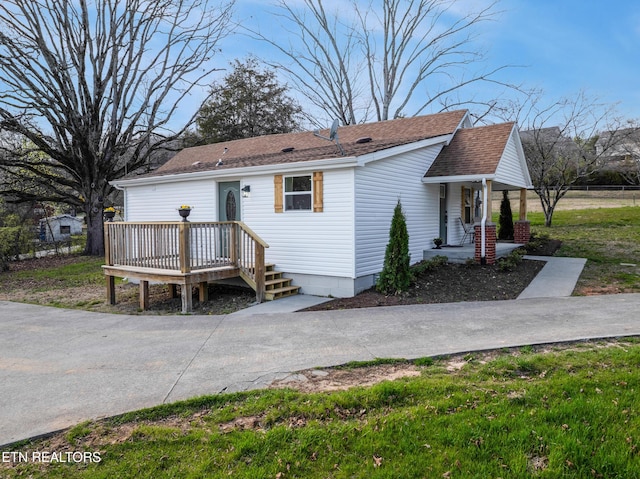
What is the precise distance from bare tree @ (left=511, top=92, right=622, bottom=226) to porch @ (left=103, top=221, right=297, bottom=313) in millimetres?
16641

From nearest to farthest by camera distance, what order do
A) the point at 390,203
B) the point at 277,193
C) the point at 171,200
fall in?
the point at 277,193 → the point at 390,203 → the point at 171,200

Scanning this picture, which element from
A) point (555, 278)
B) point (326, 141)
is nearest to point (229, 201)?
point (326, 141)

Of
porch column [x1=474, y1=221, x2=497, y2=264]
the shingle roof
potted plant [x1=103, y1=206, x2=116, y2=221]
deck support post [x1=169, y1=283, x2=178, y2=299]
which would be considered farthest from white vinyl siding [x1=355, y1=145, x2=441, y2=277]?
potted plant [x1=103, y1=206, x2=116, y2=221]

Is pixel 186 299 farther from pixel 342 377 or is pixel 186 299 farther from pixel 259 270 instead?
pixel 342 377

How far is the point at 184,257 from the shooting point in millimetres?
7605

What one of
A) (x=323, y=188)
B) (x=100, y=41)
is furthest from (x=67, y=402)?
(x=100, y=41)

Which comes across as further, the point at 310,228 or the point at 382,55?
the point at 382,55

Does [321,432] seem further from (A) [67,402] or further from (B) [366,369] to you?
(A) [67,402]

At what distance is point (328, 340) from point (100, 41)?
1764 centimetres

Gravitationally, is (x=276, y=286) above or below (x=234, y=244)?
below

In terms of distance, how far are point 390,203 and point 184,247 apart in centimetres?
480

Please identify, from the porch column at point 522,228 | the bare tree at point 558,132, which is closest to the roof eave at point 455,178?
the porch column at point 522,228

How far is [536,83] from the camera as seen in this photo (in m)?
20.8

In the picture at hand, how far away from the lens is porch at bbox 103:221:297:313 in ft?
25.5
